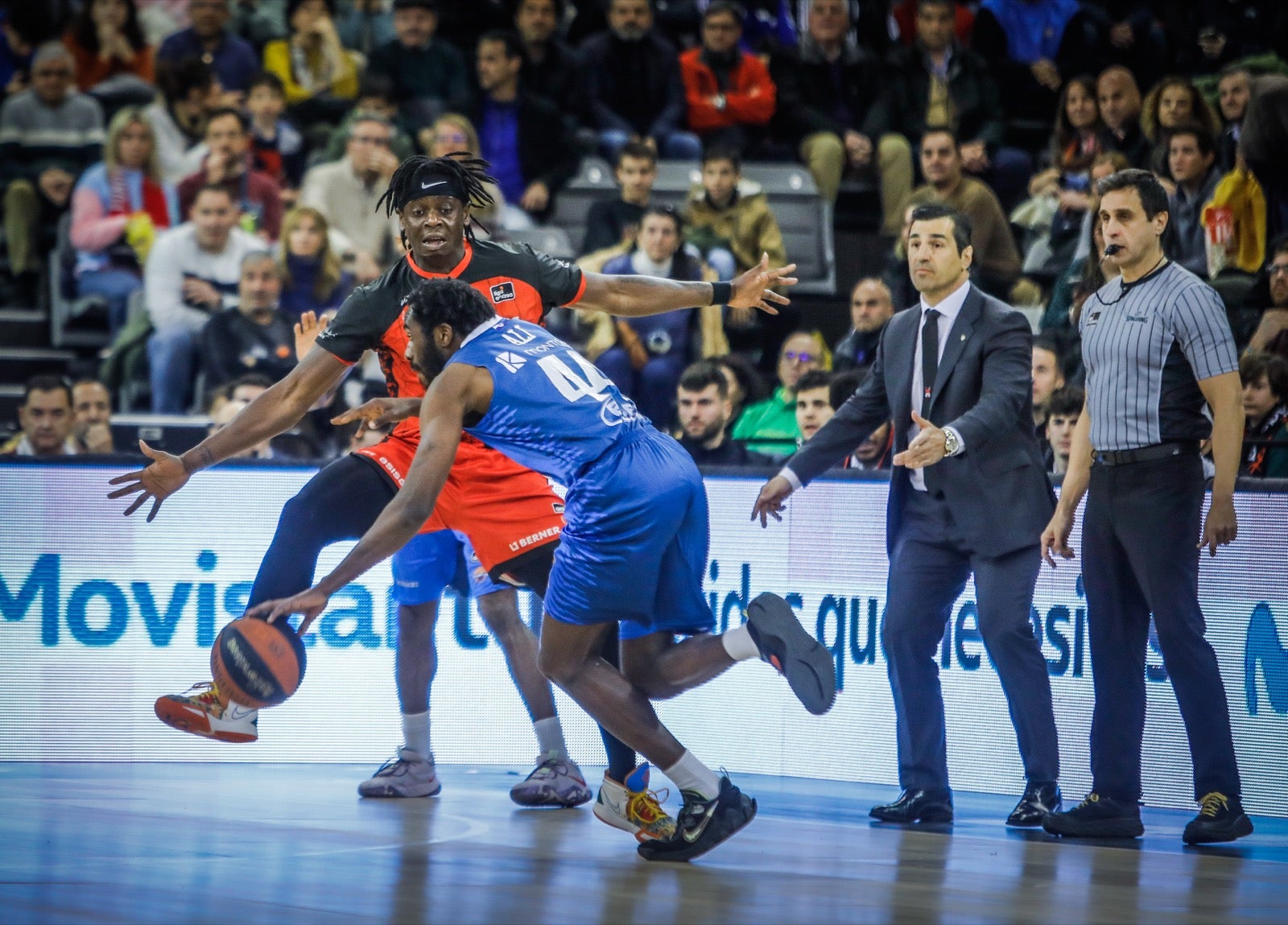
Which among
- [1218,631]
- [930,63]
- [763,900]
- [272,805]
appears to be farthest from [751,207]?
[763,900]

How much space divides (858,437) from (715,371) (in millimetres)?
2216

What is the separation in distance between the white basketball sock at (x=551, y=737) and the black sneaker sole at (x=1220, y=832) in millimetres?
2167

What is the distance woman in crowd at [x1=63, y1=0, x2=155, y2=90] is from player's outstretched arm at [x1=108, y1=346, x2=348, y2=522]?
705 centimetres

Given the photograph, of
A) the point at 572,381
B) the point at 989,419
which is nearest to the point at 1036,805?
the point at 989,419

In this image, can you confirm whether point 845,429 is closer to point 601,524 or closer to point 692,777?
point 601,524

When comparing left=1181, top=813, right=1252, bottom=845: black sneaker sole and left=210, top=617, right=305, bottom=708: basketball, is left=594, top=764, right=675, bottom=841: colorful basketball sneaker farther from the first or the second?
left=1181, top=813, right=1252, bottom=845: black sneaker sole

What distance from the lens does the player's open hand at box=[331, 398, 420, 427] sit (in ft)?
16.6

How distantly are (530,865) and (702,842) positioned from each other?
1.59ft

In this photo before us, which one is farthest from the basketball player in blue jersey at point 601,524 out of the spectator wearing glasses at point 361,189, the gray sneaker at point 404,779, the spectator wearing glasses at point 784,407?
the spectator wearing glasses at point 361,189

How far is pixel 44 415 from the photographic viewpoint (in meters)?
8.04

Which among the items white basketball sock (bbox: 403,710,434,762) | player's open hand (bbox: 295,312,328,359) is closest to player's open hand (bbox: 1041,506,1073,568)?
white basketball sock (bbox: 403,710,434,762)

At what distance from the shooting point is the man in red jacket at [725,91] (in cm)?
1151

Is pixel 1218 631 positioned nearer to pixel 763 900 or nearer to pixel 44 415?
pixel 763 900

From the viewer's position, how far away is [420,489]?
4484mm
